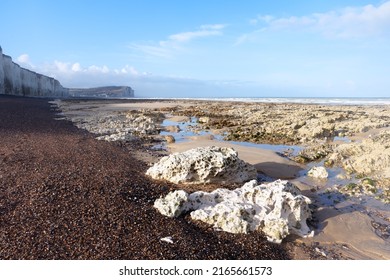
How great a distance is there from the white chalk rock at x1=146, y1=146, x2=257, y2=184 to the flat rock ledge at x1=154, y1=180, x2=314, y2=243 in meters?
1.30

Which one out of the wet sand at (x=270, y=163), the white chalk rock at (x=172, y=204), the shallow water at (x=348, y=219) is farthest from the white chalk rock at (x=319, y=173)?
the white chalk rock at (x=172, y=204)

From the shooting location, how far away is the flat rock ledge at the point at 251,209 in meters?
4.85

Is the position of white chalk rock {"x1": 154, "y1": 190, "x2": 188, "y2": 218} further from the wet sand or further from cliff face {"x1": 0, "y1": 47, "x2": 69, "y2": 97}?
cliff face {"x1": 0, "y1": 47, "x2": 69, "y2": 97}

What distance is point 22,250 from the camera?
12.5 ft

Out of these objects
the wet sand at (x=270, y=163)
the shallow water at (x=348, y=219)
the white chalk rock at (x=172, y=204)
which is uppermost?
the white chalk rock at (x=172, y=204)

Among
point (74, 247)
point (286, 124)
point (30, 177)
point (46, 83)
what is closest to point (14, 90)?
point (46, 83)

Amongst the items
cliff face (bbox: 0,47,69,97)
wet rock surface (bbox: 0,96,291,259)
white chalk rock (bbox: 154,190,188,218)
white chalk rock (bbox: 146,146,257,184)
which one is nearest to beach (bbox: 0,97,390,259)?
wet rock surface (bbox: 0,96,291,259)

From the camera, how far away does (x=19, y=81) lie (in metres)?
60.6

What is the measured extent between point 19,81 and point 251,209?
223 feet

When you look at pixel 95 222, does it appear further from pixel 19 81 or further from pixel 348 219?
pixel 19 81

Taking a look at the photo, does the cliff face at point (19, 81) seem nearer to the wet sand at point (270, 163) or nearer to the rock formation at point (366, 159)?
the wet sand at point (270, 163)

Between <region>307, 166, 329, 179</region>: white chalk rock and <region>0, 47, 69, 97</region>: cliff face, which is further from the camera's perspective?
<region>0, 47, 69, 97</region>: cliff face

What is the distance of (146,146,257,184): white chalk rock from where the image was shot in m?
7.05

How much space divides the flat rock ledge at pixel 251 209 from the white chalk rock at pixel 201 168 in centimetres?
130
